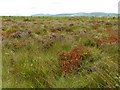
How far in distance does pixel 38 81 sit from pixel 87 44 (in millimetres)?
4656

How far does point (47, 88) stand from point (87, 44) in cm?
475

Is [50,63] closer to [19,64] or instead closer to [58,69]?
[58,69]

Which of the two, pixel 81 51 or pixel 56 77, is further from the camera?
pixel 81 51

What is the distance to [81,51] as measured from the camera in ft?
22.6

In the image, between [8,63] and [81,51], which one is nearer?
[8,63]

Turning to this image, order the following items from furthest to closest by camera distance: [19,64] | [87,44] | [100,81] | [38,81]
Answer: [87,44], [19,64], [38,81], [100,81]

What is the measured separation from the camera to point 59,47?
8.02 m

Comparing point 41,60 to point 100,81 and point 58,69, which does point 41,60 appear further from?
point 100,81

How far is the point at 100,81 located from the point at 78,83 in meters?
0.43

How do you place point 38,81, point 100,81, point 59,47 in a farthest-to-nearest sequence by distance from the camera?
point 59,47, point 38,81, point 100,81

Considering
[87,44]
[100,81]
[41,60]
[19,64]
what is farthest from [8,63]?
[87,44]

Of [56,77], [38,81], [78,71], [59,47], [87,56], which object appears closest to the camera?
[38,81]

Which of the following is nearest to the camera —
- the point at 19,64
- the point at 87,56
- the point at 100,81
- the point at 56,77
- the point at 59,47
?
the point at 100,81

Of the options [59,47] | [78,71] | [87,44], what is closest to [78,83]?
[78,71]
